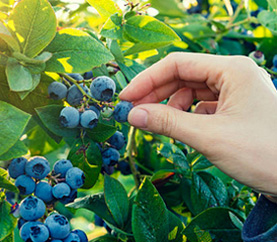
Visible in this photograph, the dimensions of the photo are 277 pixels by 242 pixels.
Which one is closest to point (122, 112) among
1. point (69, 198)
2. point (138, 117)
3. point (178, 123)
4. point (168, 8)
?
point (138, 117)

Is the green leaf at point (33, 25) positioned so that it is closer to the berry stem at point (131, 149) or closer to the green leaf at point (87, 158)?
the green leaf at point (87, 158)

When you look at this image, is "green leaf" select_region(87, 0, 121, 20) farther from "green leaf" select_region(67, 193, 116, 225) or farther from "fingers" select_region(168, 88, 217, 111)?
"green leaf" select_region(67, 193, 116, 225)

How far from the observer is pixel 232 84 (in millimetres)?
939

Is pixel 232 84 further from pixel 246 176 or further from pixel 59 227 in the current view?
pixel 59 227

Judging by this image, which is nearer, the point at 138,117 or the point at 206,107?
the point at 138,117

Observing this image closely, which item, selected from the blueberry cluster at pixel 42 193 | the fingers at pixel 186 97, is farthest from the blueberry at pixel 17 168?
the fingers at pixel 186 97

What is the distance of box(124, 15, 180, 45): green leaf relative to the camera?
980 millimetres

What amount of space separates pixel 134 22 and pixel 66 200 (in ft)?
1.69

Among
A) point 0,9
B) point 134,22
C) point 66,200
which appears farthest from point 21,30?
point 66,200

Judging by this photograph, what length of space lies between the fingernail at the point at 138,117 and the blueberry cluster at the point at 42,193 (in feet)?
0.62

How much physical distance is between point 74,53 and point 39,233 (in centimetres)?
43

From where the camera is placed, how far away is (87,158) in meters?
1.00

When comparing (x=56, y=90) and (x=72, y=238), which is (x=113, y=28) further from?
(x=72, y=238)

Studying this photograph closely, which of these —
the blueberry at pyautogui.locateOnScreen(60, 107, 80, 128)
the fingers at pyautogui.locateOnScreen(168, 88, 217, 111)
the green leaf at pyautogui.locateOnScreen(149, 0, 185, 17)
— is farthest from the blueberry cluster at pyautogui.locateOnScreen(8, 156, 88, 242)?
the green leaf at pyautogui.locateOnScreen(149, 0, 185, 17)
